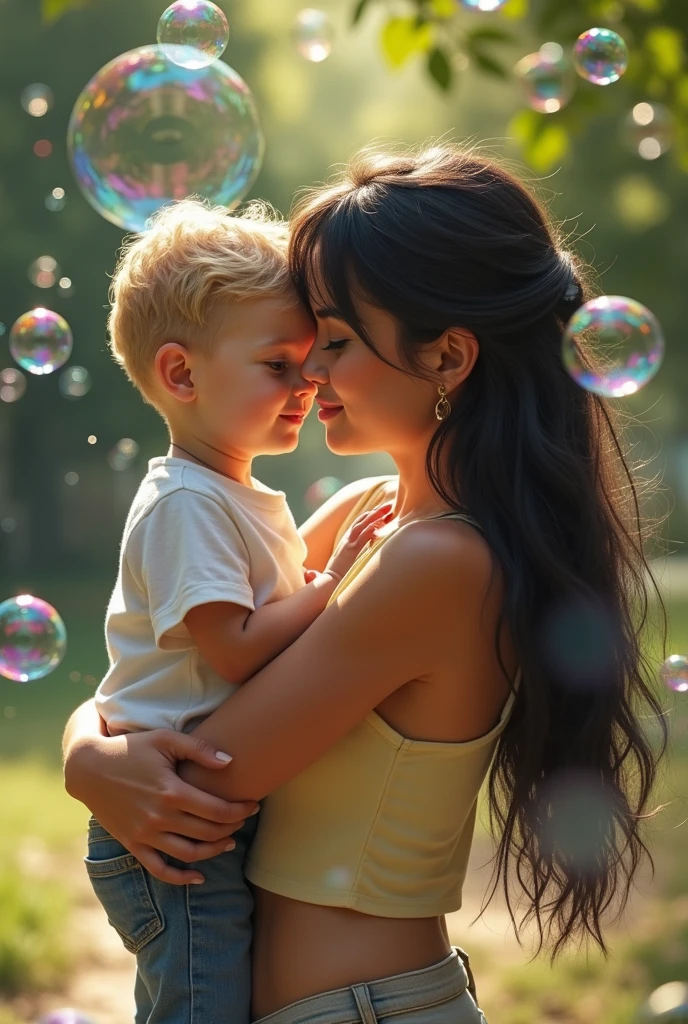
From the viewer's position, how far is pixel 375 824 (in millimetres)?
1787

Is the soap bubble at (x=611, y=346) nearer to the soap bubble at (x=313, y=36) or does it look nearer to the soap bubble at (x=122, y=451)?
the soap bubble at (x=313, y=36)

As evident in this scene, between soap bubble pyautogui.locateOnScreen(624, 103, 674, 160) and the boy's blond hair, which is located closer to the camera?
the boy's blond hair

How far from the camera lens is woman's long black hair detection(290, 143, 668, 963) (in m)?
1.86

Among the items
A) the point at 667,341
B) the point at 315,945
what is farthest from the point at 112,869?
the point at 667,341

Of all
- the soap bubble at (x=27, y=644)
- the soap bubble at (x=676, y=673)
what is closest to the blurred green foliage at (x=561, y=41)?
the soap bubble at (x=676, y=673)

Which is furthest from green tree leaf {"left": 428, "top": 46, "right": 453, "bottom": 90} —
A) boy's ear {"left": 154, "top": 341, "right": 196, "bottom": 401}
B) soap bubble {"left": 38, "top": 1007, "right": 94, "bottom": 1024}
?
soap bubble {"left": 38, "top": 1007, "right": 94, "bottom": 1024}

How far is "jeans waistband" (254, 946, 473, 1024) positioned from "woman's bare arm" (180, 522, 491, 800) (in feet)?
0.95

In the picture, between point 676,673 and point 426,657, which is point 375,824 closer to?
point 426,657

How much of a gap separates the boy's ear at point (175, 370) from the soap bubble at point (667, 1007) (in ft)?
4.64

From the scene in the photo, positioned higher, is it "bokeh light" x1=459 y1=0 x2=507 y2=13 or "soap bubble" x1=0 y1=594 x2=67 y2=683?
"bokeh light" x1=459 y1=0 x2=507 y2=13

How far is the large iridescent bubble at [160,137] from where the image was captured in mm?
2947

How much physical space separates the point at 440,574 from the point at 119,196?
63.9 inches

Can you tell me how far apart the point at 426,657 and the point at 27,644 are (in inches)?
49.0

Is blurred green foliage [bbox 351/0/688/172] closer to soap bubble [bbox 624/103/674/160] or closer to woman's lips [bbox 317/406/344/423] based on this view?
soap bubble [bbox 624/103/674/160]
